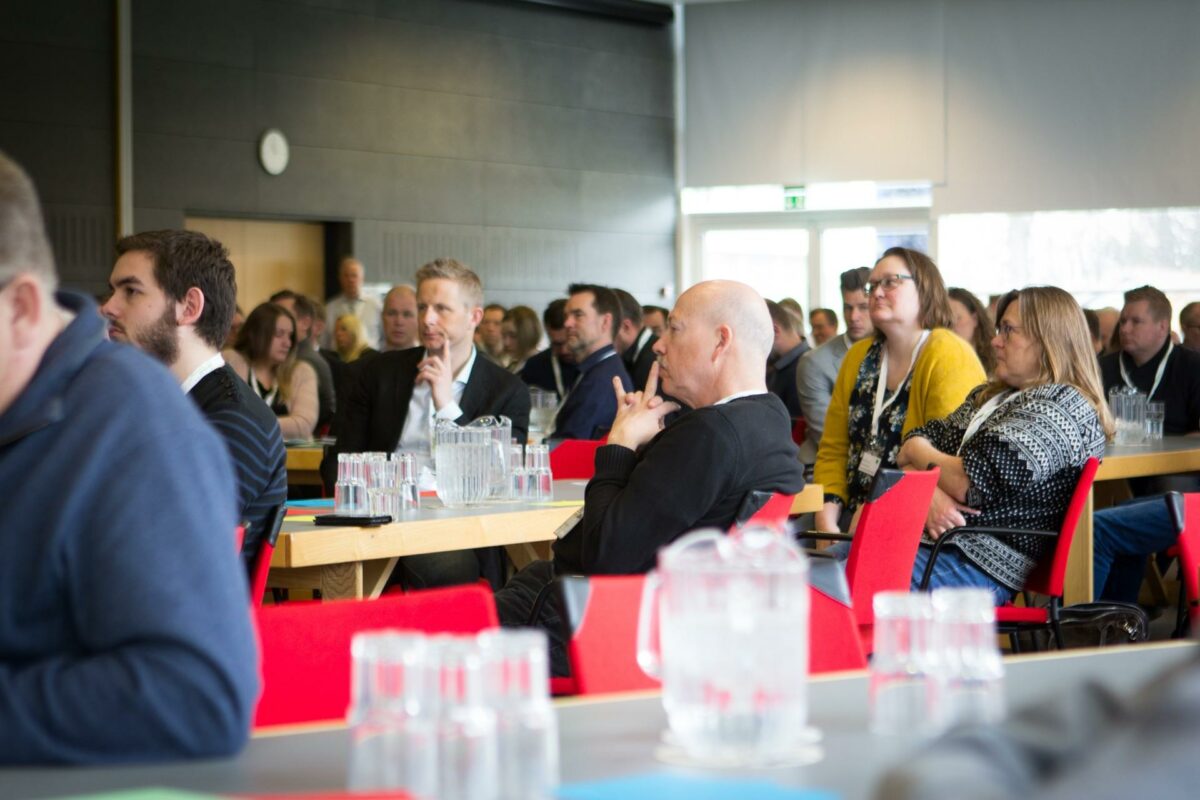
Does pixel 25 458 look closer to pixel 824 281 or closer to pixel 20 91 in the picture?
pixel 20 91

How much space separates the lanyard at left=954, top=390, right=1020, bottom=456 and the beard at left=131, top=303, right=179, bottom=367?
237 cm

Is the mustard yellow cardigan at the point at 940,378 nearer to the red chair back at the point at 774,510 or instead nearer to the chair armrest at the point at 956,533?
the chair armrest at the point at 956,533

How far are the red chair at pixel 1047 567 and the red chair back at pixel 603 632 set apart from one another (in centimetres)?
253

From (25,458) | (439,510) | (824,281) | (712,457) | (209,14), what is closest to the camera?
(25,458)

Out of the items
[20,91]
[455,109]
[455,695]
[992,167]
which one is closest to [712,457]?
[455,695]

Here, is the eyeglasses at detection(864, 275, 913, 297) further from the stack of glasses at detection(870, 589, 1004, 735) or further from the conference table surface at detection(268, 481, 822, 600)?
the stack of glasses at detection(870, 589, 1004, 735)

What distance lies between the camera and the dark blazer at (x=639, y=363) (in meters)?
8.56

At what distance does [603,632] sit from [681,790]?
628mm

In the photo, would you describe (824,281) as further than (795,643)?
Yes

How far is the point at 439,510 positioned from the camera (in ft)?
14.4

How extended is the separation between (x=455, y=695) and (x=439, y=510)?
3.19 metres

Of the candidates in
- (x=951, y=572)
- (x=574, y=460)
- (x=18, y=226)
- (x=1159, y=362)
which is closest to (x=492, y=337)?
(x=1159, y=362)

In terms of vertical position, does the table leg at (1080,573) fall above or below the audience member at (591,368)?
below

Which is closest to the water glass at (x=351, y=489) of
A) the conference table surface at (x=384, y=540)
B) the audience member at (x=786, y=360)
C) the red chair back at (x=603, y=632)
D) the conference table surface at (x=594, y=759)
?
the conference table surface at (x=384, y=540)
